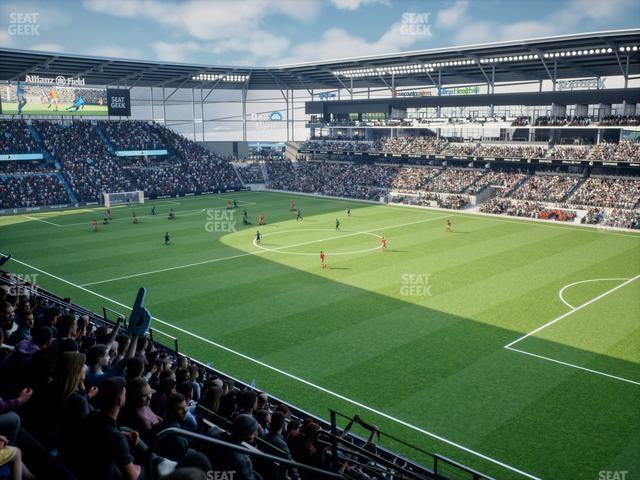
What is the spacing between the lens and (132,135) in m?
74.6

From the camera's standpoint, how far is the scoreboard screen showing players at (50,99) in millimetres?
61250

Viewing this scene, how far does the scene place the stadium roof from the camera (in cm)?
5316

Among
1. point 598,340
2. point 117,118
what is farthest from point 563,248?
point 117,118

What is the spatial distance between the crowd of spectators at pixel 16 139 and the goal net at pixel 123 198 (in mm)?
11475

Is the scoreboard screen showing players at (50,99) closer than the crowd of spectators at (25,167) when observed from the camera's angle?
No

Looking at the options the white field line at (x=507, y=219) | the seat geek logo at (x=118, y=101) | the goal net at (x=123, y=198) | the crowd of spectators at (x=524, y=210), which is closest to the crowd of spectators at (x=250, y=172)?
the white field line at (x=507, y=219)

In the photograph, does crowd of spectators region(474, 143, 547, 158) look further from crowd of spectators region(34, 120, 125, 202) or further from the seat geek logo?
the seat geek logo

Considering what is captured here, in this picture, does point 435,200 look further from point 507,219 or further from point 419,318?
point 419,318

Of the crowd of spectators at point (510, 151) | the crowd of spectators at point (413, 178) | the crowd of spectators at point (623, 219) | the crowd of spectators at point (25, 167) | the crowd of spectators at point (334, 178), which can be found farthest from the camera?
the crowd of spectators at point (334, 178)

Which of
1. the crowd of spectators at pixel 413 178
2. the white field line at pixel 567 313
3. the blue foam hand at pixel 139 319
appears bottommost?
the white field line at pixel 567 313

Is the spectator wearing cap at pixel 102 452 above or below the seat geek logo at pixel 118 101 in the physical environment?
below

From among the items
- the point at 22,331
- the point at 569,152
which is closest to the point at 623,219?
the point at 569,152

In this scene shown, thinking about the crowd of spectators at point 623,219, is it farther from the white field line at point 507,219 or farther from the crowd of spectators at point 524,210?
the crowd of spectators at point 524,210

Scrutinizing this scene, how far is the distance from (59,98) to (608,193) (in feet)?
204
